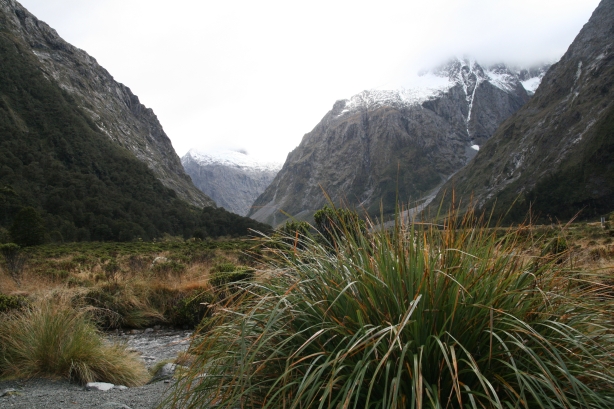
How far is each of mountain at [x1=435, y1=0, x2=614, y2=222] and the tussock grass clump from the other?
253 feet

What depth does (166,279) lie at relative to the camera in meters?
12.1

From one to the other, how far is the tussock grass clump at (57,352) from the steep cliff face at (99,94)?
10140cm

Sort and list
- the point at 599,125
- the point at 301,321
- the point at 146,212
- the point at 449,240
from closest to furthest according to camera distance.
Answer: the point at 301,321 → the point at 449,240 → the point at 146,212 → the point at 599,125

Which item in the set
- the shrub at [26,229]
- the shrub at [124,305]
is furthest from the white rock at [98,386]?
the shrub at [26,229]

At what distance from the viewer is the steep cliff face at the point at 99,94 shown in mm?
98750

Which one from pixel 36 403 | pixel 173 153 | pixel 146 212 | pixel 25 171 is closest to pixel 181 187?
pixel 173 153

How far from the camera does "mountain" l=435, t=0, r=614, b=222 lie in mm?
95000

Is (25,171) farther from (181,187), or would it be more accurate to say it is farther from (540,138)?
(540,138)

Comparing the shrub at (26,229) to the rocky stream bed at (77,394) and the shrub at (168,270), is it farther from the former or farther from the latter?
the rocky stream bed at (77,394)

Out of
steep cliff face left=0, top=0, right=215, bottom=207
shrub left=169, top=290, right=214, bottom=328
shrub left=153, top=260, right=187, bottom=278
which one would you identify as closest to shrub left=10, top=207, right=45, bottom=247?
shrub left=153, top=260, right=187, bottom=278

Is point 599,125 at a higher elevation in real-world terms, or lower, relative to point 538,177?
higher

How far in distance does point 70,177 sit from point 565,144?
127 metres

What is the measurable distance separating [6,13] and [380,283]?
12494 cm

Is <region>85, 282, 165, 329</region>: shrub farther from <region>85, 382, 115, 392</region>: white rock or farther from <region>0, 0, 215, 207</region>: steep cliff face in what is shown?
<region>0, 0, 215, 207</region>: steep cliff face
